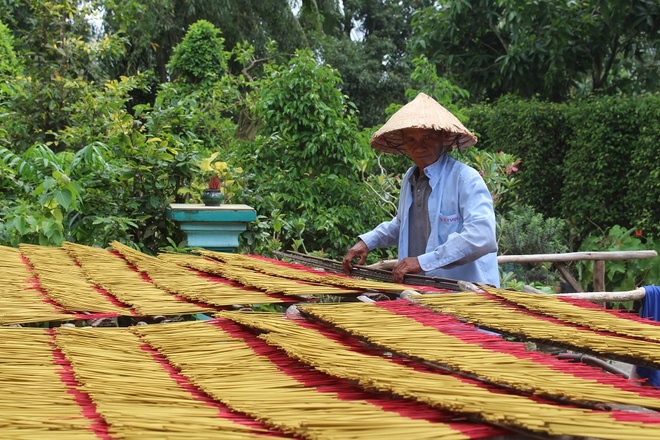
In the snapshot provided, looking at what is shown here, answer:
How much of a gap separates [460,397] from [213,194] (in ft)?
11.5

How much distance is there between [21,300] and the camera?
2576mm

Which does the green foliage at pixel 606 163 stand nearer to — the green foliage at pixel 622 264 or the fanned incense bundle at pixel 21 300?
the green foliage at pixel 622 264

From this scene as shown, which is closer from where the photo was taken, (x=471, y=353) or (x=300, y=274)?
(x=471, y=353)

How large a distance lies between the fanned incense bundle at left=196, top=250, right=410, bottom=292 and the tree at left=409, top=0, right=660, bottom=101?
7688mm

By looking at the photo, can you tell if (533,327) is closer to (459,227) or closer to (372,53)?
(459,227)

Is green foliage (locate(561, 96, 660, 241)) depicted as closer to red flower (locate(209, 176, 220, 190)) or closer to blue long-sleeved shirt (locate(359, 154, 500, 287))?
red flower (locate(209, 176, 220, 190))

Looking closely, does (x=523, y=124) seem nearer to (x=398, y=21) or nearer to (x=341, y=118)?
(x=341, y=118)

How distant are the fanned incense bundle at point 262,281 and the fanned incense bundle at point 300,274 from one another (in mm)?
50

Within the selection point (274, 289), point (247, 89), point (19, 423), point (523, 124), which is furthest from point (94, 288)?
point (247, 89)

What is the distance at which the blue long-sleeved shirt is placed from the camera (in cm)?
324

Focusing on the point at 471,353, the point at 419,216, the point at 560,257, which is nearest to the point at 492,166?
the point at 560,257

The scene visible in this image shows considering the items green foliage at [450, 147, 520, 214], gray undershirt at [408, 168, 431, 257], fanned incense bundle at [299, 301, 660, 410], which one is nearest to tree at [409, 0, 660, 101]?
green foliage at [450, 147, 520, 214]

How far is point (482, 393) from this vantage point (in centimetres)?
139

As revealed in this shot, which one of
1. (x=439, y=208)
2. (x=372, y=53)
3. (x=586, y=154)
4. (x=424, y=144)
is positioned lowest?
(x=439, y=208)
